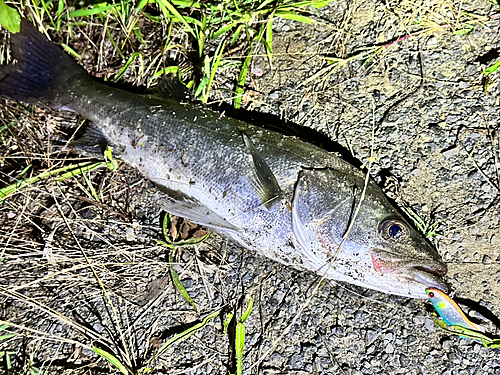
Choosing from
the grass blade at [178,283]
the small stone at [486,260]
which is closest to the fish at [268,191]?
the grass blade at [178,283]

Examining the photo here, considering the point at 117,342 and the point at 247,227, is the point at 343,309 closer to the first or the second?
the point at 247,227

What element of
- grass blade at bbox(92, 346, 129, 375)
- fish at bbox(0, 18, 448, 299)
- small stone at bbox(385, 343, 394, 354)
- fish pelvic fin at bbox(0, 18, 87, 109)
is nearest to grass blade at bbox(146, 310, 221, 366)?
grass blade at bbox(92, 346, 129, 375)

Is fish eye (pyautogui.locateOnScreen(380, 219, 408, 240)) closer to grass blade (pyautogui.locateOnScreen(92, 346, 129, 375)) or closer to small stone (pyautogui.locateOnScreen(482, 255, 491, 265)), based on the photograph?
small stone (pyautogui.locateOnScreen(482, 255, 491, 265))

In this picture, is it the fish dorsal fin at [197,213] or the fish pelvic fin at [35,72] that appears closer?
the fish dorsal fin at [197,213]

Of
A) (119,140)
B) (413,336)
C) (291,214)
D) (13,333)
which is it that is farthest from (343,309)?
(13,333)

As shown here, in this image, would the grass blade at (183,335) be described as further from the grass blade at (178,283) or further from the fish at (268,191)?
the fish at (268,191)

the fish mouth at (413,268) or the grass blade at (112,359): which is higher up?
the fish mouth at (413,268)

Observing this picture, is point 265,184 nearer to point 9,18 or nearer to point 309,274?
point 309,274
